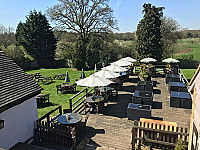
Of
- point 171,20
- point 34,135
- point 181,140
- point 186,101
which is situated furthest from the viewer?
point 171,20

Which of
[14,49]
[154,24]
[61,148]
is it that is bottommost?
[61,148]

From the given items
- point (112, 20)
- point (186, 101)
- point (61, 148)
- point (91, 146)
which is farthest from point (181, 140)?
point (112, 20)

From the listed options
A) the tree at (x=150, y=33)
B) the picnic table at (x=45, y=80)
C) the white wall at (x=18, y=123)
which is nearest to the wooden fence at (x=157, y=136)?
the white wall at (x=18, y=123)

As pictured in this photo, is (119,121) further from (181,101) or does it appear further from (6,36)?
(6,36)

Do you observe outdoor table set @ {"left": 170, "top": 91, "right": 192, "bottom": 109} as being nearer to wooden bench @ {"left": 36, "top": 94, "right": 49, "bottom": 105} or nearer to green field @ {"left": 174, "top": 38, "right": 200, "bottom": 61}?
wooden bench @ {"left": 36, "top": 94, "right": 49, "bottom": 105}

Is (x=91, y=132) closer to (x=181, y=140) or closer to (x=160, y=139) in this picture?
(x=160, y=139)

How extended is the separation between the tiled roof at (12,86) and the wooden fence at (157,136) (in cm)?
476

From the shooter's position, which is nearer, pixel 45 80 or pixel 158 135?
pixel 158 135

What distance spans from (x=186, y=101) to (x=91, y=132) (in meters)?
6.79

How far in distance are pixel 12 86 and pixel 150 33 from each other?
24.7 meters

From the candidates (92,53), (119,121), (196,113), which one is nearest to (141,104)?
(119,121)

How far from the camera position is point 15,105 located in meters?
6.55

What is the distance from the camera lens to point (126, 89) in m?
15.5

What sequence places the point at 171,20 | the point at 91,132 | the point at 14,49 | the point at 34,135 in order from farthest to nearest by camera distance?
the point at 171,20
the point at 14,49
the point at 91,132
the point at 34,135
